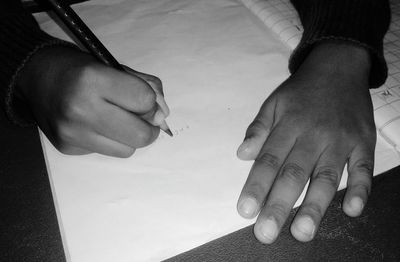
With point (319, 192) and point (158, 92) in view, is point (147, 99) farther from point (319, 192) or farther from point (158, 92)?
point (319, 192)

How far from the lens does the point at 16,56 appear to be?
0.45m

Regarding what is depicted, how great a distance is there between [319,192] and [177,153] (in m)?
0.19

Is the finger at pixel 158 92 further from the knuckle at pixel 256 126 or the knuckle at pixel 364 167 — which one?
the knuckle at pixel 364 167

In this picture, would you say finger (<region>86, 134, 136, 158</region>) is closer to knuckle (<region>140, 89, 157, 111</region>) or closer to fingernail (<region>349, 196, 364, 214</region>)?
knuckle (<region>140, 89, 157, 111</region>)

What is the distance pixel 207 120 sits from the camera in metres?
0.46

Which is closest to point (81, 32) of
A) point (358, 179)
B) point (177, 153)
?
point (177, 153)

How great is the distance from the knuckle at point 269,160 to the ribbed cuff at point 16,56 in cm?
32

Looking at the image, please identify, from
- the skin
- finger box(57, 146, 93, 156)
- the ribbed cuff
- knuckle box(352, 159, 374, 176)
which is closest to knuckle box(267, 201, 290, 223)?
the skin

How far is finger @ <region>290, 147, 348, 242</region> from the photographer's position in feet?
1.13

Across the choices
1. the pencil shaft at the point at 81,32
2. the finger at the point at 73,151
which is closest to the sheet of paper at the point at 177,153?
the finger at the point at 73,151

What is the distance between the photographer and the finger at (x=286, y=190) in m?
0.34

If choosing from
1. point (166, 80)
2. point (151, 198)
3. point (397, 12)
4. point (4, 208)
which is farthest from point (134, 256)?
point (397, 12)

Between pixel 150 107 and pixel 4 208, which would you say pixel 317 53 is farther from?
pixel 4 208

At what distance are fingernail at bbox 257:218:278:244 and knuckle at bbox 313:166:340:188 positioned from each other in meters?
0.10
